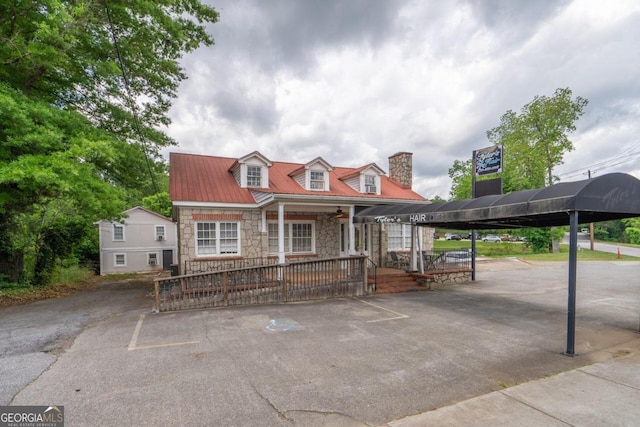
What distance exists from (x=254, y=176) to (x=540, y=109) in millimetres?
31721

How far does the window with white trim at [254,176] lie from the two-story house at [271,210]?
5 centimetres

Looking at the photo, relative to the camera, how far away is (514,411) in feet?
12.0

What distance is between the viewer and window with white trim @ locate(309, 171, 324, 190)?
15.2m

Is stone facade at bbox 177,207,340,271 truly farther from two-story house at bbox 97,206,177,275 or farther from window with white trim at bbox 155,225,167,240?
window with white trim at bbox 155,225,167,240

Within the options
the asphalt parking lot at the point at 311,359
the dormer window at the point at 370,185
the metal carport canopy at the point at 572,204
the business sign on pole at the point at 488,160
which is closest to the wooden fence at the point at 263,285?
the asphalt parking lot at the point at 311,359

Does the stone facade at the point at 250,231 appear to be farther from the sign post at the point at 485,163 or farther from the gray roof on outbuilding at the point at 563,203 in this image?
the sign post at the point at 485,163

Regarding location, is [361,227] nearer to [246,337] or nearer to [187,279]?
[187,279]

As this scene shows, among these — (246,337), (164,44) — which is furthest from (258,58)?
(246,337)

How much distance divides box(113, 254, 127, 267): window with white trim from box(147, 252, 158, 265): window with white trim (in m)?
1.83

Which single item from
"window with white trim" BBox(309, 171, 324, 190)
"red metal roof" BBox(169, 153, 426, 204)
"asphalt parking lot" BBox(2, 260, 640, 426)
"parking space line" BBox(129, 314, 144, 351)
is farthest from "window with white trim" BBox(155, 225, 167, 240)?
"parking space line" BBox(129, 314, 144, 351)

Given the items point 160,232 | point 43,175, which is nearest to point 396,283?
point 43,175

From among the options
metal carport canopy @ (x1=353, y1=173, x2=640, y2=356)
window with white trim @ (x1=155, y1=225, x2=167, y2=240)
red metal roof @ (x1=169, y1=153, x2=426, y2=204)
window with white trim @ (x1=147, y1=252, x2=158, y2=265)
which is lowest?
window with white trim @ (x1=147, y1=252, x2=158, y2=265)

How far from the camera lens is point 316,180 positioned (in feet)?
50.2

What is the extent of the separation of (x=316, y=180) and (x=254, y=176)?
10.2 ft
